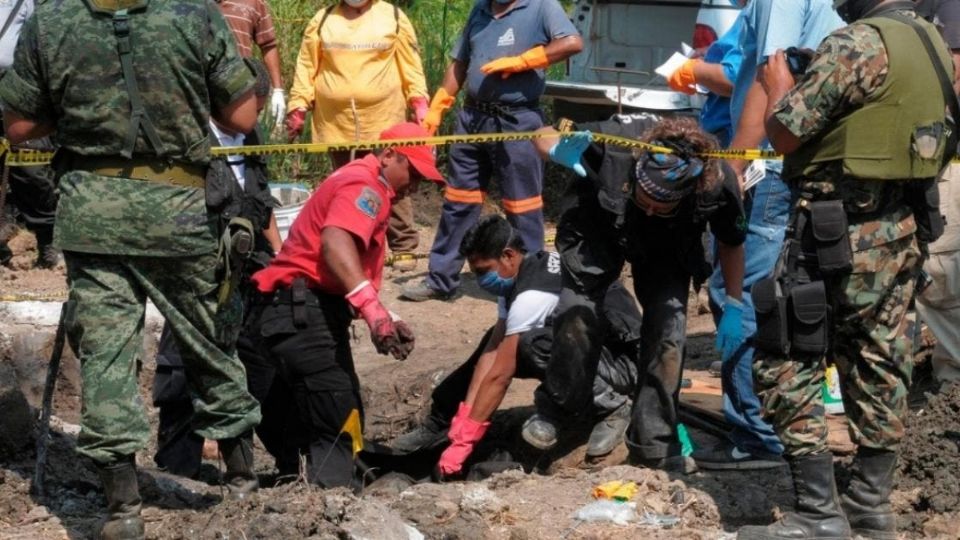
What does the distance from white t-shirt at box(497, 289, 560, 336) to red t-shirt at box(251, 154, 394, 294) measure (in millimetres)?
684

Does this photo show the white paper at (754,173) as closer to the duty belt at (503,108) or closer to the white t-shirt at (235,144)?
the white t-shirt at (235,144)

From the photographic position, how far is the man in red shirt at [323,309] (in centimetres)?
666

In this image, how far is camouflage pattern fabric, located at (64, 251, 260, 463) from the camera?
5.34 meters

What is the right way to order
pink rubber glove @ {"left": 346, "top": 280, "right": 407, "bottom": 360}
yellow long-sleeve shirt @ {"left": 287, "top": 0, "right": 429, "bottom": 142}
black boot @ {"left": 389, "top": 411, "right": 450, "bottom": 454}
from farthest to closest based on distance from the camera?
yellow long-sleeve shirt @ {"left": 287, "top": 0, "right": 429, "bottom": 142}
black boot @ {"left": 389, "top": 411, "right": 450, "bottom": 454}
pink rubber glove @ {"left": 346, "top": 280, "right": 407, "bottom": 360}

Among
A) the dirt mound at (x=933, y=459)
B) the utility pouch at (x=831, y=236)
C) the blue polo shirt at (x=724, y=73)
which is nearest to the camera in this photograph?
the utility pouch at (x=831, y=236)

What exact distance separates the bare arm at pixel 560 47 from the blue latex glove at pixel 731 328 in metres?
3.60

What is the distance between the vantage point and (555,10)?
32.6 feet

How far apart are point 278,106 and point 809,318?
259 inches

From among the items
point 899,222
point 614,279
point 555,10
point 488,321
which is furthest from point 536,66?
point 899,222

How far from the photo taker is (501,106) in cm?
1002

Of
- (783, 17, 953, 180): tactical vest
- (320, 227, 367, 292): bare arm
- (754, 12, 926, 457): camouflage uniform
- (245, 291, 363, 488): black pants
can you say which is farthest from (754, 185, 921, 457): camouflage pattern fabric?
(245, 291, 363, 488): black pants

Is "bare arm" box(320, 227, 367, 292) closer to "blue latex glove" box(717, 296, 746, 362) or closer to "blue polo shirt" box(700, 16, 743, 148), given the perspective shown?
"blue latex glove" box(717, 296, 746, 362)

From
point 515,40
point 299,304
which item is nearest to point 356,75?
point 515,40

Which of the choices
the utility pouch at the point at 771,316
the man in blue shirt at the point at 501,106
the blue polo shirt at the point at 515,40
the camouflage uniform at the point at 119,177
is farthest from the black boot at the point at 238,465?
the blue polo shirt at the point at 515,40
